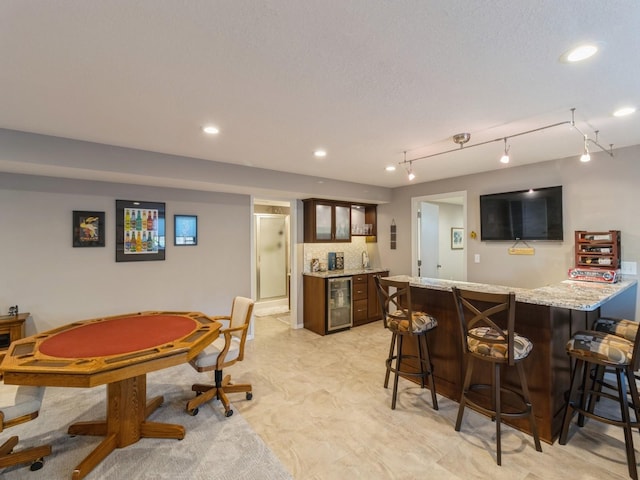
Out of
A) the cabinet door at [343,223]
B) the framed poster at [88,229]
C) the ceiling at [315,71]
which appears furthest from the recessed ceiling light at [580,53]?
the framed poster at [88,229]

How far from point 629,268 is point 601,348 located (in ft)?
5.94

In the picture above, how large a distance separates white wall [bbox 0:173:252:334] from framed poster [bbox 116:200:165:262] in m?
0.07

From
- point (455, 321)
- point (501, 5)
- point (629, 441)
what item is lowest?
point (629, 441)

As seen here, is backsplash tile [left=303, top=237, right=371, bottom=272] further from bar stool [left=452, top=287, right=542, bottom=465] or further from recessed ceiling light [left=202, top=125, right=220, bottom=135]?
bar stool [left=452, top=287, right=542, bottom=465]

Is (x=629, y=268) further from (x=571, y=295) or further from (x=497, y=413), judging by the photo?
(x=497, y=413)

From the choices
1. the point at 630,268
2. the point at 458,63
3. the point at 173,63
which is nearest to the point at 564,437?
the point at 630,268

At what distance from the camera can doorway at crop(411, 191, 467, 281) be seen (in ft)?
17.4

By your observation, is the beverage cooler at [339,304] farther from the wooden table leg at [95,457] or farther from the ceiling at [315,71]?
the wooden table leg at [95,457]

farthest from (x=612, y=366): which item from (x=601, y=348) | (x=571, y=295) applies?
(x=571, y=295)

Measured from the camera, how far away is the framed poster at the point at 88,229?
3.44m

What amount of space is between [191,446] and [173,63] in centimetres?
252

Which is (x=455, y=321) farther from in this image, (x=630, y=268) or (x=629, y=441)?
(x=630, y=268)

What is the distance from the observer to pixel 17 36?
1.47 m

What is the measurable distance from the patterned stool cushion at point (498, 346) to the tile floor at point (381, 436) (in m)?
0.68
